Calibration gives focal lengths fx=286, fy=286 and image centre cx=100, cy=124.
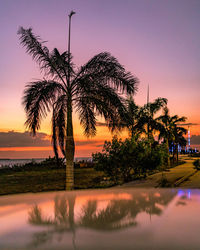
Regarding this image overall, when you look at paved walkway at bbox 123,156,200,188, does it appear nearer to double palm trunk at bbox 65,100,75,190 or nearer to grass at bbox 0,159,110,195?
grass at bbox 0,159,110,195

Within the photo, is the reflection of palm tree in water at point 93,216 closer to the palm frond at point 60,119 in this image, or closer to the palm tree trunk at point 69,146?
the palm tree trunk at point 69,146

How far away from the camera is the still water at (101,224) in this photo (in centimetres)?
469

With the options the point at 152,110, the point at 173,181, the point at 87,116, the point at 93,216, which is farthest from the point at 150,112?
the point at 93,216

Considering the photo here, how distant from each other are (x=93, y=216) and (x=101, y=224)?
93 centimetres

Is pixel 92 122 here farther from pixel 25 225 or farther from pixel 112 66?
pixel 25 225

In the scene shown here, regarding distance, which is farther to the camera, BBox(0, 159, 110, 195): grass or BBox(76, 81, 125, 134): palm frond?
BBox(0, 159, 110, 195): grass

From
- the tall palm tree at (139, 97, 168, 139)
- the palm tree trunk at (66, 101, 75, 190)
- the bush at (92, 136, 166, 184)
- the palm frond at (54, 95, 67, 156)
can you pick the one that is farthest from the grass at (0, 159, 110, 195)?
the tall palm tree at (139, 97, 168, 139)

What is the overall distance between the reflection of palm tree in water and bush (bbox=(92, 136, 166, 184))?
542 cm

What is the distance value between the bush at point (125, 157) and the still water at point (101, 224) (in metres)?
5.62

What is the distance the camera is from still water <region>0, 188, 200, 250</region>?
4691 mm

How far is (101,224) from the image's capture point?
593cm

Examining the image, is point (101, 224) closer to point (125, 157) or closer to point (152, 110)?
point (125, 157)

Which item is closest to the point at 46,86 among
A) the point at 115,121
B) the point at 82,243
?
the point at 115,121

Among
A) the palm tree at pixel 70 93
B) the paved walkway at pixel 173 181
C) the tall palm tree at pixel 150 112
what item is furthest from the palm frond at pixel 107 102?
the tall palm tree at pixel 150 112
